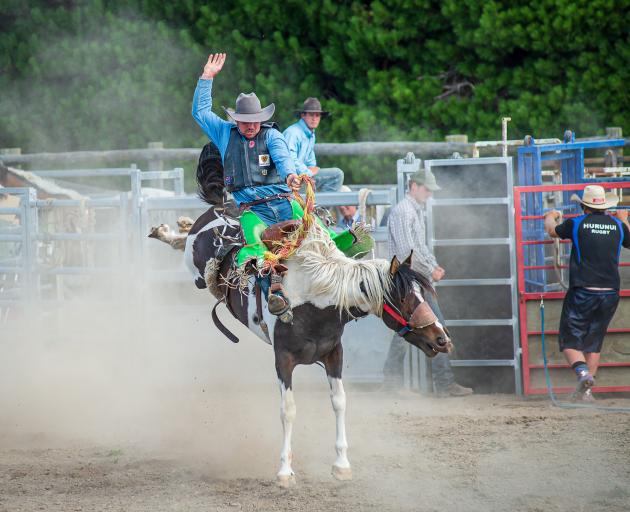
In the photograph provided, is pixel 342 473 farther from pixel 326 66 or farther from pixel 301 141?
pixel 326 66

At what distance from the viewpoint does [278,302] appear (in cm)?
617

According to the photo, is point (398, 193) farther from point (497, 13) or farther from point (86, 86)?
point (86, 86)

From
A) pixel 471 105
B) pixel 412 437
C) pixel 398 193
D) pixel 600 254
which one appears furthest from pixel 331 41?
pixel 412 437

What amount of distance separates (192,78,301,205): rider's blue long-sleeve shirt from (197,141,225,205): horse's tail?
47cm

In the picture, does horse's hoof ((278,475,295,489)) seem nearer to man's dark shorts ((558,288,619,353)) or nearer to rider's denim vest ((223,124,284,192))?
rider's denim vest ((223,124,284,192))

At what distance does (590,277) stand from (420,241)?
1.46 m

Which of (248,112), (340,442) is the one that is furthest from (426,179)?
(340,442)

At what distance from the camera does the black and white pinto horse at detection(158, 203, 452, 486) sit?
6.01m

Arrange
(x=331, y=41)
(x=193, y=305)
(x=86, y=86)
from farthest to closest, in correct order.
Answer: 1. (x=86, y=86)
2. (x=331, y=41)
3. (x=193, y=305)

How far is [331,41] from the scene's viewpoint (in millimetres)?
16047

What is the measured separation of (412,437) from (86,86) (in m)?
12.1

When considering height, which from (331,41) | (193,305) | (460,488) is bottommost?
(460,488)

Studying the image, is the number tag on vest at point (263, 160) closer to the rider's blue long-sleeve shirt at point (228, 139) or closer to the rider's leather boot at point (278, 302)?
the rider's blue long-sleeve shirt at point (228, 139)

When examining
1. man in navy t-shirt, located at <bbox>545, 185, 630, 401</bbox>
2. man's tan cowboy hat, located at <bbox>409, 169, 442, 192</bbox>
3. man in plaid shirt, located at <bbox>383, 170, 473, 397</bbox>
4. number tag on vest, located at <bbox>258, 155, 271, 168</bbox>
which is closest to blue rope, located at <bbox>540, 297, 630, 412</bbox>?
man in navy t-shirt, located at <bbox>545, 185, 630, 401</bbox>
